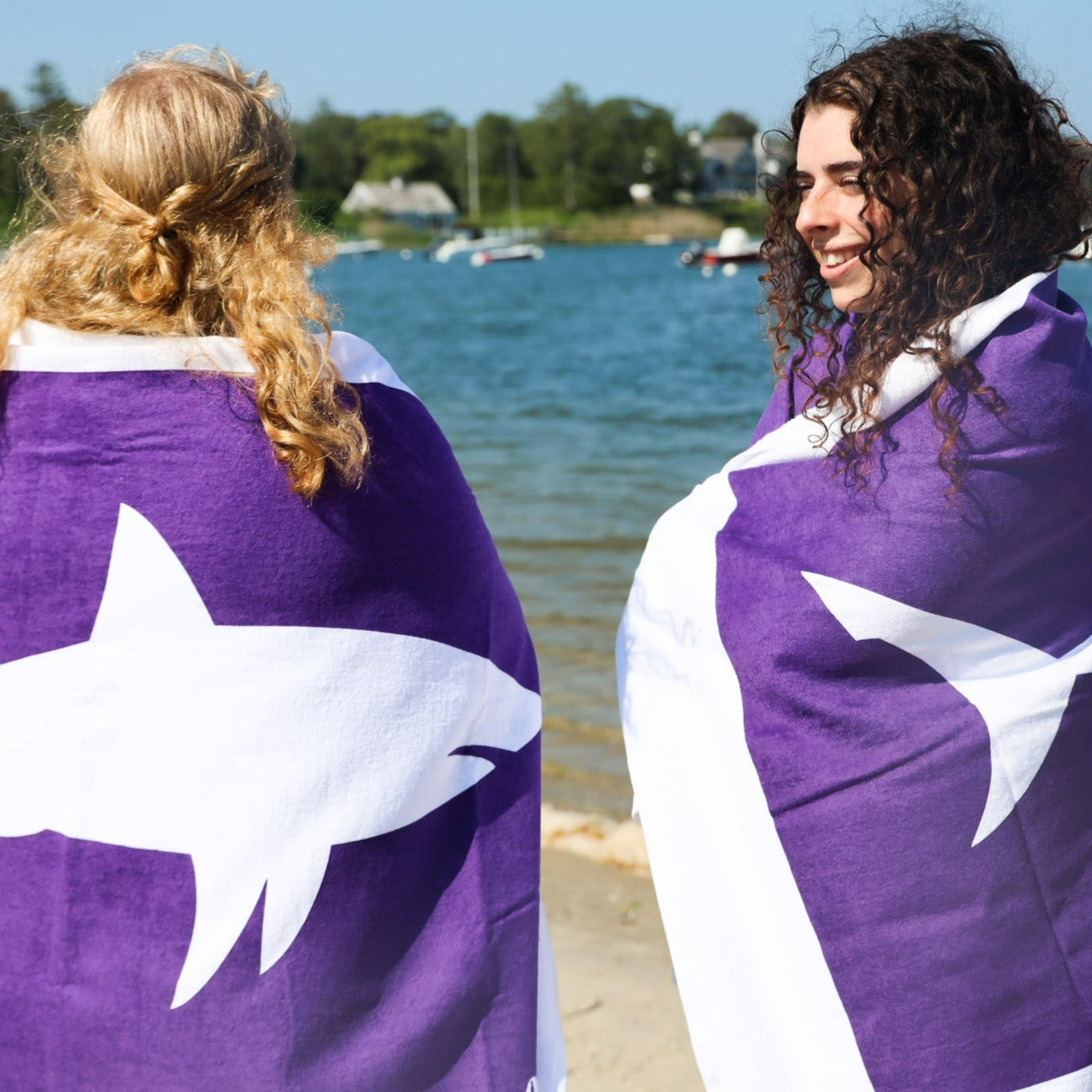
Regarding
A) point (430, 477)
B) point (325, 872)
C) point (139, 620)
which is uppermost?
point (430, 477)

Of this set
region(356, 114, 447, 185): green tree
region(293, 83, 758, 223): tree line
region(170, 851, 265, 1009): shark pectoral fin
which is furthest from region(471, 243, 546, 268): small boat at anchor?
region(170, 851, 265, 1009): shark pectoral fin

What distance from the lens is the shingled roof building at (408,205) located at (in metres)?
108

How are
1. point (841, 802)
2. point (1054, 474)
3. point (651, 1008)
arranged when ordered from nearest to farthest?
point (1054, 474)
point (841, 802)
point (651, 1008)

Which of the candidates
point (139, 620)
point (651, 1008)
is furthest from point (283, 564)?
point (651, 1008)

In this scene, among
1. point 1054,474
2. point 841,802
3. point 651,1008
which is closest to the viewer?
point 1054,474

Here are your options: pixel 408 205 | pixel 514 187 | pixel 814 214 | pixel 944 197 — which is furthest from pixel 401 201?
pixel 944 197

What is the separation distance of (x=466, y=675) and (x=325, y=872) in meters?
0.35

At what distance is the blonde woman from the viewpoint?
190 centimetres

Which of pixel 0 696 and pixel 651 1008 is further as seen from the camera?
pixel 651 1008

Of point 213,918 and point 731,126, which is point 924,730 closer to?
point 213,918

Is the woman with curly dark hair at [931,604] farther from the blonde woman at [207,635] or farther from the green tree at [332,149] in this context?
the green tree at [332,149]

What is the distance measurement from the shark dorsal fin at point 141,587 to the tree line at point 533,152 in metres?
101

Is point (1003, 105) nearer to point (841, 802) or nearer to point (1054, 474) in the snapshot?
point (1054, 474)

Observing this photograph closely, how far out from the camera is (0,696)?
1.95 m
